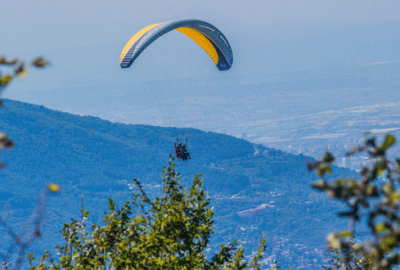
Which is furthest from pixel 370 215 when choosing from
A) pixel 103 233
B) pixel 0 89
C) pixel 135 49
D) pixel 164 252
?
pixel 135 49

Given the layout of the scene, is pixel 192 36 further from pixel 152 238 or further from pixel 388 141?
pixel 388 141

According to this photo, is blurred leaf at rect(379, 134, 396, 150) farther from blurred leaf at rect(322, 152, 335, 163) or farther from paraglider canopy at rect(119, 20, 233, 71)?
paraglider canopy at rect(119, 20, 233, 71)

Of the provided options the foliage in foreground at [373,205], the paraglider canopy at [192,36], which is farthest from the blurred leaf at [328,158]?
the paraglider canopy at [192,36]

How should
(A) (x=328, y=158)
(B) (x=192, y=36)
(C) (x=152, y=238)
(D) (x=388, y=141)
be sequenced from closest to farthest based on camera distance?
(D) (x=388, y=141)
(A) (x=328, y=158)
(C) (x=152, y=238)
(B) (x=192, y=36)

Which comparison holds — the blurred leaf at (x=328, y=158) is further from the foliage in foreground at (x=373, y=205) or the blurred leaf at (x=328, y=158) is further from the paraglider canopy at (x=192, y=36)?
Answer: the paraglider canopy at (x=192, y=36)

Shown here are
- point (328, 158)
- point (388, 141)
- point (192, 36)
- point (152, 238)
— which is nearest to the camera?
point (388, 141)

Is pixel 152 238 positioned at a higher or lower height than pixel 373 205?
higher

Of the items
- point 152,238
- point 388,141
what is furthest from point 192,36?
point 388,141
